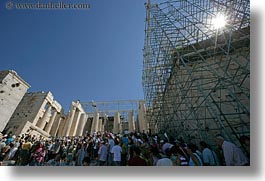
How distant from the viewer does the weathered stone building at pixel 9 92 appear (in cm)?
1295

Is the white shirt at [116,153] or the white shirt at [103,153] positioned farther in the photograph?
the white shirt at [103,153]

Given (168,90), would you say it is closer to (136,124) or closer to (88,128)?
(136,124)

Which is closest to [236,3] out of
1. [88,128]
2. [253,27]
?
[253,27]

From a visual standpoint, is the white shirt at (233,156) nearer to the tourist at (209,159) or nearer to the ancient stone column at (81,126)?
the tourist at (209,159)

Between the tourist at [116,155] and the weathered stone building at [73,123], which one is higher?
the weathered stone building at [73,123]

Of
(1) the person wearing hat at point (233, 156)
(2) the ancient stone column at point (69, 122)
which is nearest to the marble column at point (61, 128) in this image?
(2) the ancient stone column at point (69, 122)

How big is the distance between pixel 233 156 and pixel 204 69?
224 inches

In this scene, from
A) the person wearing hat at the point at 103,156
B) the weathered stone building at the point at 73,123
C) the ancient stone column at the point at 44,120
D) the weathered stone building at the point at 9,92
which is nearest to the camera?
the person wearing hat at the point at 103,156

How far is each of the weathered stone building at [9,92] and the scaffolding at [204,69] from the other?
9850 millimetres

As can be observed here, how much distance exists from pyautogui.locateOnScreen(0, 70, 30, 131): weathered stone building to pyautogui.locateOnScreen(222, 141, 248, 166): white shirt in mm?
12978

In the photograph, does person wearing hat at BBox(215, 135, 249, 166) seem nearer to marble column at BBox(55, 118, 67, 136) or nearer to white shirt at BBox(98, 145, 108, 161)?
white shirt at BBox(98, 145, 108, 161)

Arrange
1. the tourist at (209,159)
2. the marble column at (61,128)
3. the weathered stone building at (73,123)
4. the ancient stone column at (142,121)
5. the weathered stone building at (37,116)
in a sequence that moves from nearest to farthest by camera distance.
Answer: the tourist at (209,159) → the weathered stone building at (37,116) → the ancient stone column at (142,121) → the weathered stone building at (73,123) → the marble column at (61,128)

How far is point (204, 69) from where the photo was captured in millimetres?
9773

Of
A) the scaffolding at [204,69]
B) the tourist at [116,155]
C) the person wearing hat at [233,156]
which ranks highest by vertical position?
the scaffolding at [204,69]
